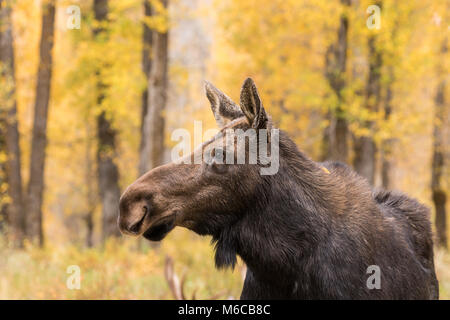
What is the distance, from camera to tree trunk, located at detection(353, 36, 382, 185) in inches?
504

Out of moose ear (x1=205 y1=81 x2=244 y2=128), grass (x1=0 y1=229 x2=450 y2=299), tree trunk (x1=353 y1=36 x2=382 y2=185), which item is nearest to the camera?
moose ear (x1=205 y1=81 x2=244 y2=128)

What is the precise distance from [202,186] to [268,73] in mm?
15957

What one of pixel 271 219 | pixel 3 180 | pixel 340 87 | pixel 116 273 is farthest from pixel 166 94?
pixel 271 219

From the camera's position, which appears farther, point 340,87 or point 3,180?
point 3,180

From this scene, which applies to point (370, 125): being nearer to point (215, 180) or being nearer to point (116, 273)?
point (116, 273)

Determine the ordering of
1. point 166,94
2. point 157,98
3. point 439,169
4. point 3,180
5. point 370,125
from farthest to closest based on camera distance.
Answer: point 439,169, point 3,180, point 370,125, point 166,94, point 157,98

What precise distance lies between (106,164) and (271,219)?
1275cm

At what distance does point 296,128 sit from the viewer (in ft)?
61.6

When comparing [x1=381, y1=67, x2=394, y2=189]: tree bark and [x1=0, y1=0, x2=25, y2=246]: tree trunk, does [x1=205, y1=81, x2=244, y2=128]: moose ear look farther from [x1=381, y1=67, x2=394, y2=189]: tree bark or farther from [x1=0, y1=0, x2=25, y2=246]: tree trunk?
[x1=381, y1=67, x2=394, y2=189]: tree bark

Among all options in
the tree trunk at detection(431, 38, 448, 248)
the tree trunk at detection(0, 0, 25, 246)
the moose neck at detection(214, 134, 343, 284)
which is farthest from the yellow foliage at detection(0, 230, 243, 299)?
the tree trunk at detection(431, 38, 448, 248)

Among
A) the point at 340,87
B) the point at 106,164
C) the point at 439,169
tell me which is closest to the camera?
the point at 340,87

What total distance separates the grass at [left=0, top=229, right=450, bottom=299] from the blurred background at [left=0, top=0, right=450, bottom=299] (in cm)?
4

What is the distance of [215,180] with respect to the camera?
3.44 metres
